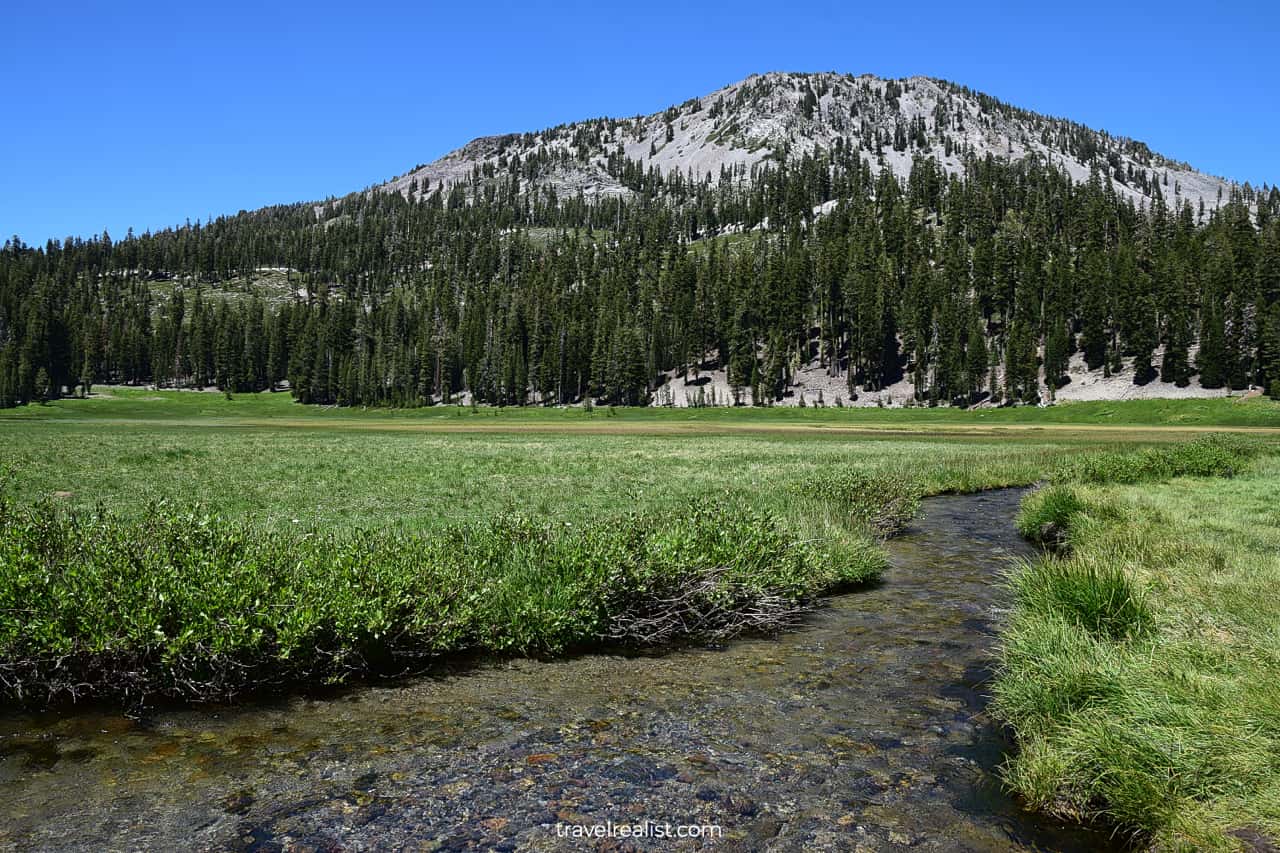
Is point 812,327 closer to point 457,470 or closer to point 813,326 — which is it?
point 813,326

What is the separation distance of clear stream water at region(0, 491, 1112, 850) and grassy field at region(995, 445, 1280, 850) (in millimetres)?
490

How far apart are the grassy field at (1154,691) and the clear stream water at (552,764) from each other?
490 millimetres

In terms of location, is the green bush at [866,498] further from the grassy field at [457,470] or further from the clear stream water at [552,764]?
the clear stream water at [552,764]


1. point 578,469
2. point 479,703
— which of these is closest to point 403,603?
point 479,703

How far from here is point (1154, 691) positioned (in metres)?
8.23

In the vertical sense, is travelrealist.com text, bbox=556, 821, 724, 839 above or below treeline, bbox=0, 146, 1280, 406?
below

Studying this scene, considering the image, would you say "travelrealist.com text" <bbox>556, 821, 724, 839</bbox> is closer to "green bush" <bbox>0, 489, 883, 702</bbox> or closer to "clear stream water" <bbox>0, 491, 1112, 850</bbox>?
"clear stream water" <bbox>0, 491, 1112, 850</bbox>

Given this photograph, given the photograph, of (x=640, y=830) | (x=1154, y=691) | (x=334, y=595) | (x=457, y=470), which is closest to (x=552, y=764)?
(x=640, y=830)

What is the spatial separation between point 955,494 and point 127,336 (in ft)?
708

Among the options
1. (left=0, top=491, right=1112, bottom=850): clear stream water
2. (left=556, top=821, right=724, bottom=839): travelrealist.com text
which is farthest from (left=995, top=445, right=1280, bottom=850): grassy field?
(left=556, top=821, right=724, bottom=839): travelrealist.com text

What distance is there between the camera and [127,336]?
19050cm

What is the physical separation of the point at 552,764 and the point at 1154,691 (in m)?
6.78

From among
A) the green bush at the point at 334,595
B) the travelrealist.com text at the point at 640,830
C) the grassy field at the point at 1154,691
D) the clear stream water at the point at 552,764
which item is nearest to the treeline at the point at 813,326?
the grassy field at the point at 1154,691

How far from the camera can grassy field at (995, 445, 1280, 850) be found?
21.5 feet
